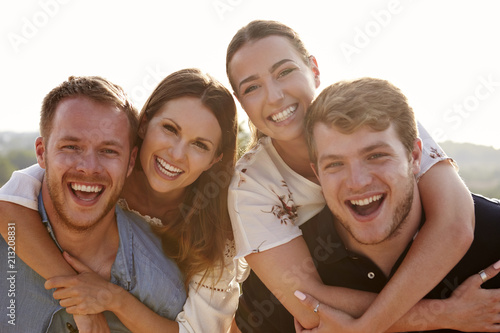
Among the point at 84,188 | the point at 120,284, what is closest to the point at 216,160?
the point at 84,188

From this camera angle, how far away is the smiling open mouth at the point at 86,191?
2.89 m

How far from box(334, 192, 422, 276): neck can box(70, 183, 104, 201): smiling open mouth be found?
1.74 m

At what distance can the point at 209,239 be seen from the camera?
3488 mm

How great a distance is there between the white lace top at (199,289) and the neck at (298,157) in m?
0.79

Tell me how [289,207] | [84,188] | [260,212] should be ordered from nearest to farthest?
[84,188], [260,212], [289,207]

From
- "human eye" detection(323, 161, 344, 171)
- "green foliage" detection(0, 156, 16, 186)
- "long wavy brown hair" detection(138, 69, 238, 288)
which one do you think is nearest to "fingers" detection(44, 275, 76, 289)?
"long wavy brown hair" detection(138, 69, 238, 288)

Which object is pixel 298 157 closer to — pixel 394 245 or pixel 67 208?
pixel 394 245

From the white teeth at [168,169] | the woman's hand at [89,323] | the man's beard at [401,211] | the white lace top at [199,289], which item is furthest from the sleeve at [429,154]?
the woman's hand at [89,323]

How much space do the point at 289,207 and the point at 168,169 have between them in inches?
36.2

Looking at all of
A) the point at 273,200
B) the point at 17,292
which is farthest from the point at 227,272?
the point at 17,292

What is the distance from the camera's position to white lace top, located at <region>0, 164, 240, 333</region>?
296 centimetres

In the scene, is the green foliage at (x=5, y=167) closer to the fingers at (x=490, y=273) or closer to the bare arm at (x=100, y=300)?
the bare arm at (x=100, y=300)

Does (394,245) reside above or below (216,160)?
below

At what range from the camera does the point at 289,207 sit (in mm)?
3199
